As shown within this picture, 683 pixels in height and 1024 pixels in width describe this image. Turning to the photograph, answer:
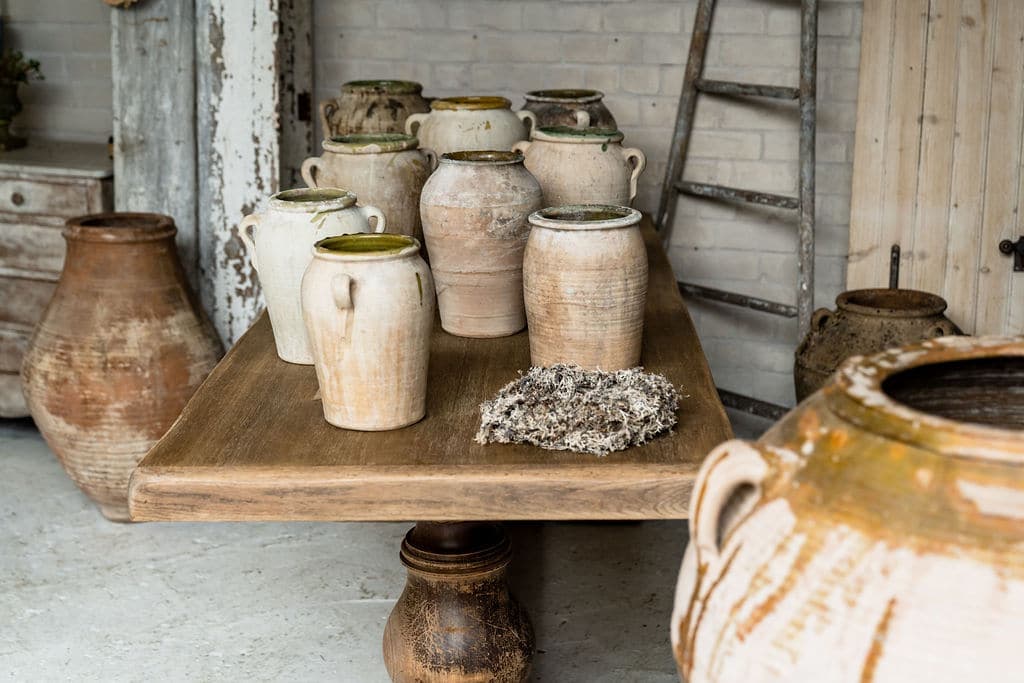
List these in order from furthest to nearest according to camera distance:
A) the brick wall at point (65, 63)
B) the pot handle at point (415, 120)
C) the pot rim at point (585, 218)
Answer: the brick wall at point (65, 63) < the pot handle at point (415, 120) < the pot rim at point (585, 218)

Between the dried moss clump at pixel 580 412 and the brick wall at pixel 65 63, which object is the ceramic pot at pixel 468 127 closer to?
the dried moss clump at pixel 580 412

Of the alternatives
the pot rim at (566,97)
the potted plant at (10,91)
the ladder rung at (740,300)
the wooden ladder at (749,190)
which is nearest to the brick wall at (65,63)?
the potted plant at (10,91)

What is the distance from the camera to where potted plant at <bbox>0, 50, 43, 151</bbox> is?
362cm

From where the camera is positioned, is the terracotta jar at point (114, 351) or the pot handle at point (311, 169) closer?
the pot handle at point (311, 169)

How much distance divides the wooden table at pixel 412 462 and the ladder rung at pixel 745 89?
5.10 feet

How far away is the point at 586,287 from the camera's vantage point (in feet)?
5.50

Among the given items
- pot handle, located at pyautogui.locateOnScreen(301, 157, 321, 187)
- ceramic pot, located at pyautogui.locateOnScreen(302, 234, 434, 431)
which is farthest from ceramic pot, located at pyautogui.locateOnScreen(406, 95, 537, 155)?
ceramic pot, located at pyautogui.locateOnScreen(302, 234, 434, 431)

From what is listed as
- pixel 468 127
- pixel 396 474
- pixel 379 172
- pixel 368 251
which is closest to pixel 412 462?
pixel 396 474

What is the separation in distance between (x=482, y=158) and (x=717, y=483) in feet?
3.30

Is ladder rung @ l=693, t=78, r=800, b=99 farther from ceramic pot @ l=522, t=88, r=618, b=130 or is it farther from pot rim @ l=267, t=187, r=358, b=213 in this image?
pot rim @ l=267, t=187, r=358, b=213

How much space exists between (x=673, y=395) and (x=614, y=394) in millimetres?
90

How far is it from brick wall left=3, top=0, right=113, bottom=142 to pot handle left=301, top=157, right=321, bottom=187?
6.72ft

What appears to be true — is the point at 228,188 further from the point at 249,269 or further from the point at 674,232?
the point at 674,232

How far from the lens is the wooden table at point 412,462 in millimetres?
1453
